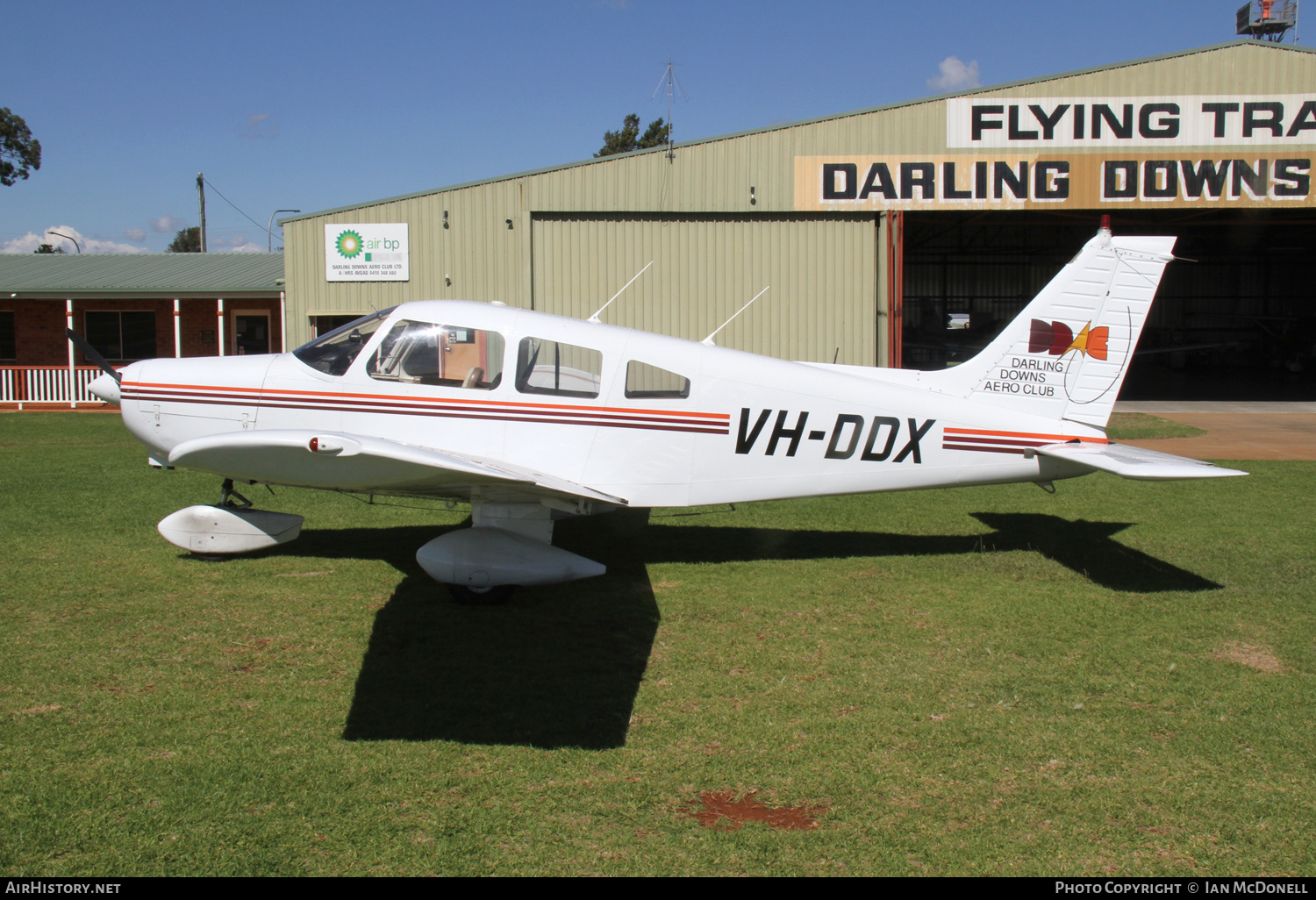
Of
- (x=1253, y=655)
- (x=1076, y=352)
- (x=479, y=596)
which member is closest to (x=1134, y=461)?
(x=1076, y=352)

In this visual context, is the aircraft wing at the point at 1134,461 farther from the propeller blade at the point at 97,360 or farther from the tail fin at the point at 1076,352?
the propeller blade at the point at 97,360

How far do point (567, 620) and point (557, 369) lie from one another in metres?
1.88

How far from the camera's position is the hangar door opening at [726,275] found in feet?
59.7

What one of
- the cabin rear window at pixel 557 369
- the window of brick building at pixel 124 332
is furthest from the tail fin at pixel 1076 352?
the window of brick building at pixel 124 332

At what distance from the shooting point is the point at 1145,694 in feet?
16.0

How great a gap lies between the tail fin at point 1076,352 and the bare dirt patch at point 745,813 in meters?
4.55

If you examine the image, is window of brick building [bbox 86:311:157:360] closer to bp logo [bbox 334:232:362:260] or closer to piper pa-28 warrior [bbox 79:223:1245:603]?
bp logo [bbox 334:232:362:260]

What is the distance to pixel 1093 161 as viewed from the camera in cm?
1788

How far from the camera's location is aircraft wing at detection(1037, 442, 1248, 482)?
591cm

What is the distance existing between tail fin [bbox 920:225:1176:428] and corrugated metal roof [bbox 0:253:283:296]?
61.9 ft

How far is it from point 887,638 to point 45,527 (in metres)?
7.65

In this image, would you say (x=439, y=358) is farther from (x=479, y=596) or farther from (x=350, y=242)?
(x=350, y=242)
